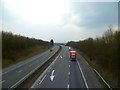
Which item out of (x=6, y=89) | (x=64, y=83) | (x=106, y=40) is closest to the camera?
(x=6, y=89)

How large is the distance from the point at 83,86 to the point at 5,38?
80.9 feet

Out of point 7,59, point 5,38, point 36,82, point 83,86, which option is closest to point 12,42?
point 5,38

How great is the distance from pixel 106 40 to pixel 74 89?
13102mm

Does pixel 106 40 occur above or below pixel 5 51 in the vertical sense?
above

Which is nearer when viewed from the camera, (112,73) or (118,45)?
(118,45)

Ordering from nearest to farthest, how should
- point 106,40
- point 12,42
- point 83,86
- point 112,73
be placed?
point 83,86, point 112,73, point 106,40, point 12,42

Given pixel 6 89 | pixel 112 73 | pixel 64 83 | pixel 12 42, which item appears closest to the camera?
pixel 6 89

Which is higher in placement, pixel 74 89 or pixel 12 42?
pixel 12 42

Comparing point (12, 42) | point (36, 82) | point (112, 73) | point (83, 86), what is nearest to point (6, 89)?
point (36, 82)

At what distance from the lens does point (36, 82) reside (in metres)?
17.4

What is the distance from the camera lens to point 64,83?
17062 millimetres

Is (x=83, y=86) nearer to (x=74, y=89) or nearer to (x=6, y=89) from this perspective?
(x=74, y=89)

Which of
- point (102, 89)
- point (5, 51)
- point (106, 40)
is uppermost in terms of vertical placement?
point (106, 40)

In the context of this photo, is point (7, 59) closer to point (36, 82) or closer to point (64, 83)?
point (36, 82)
